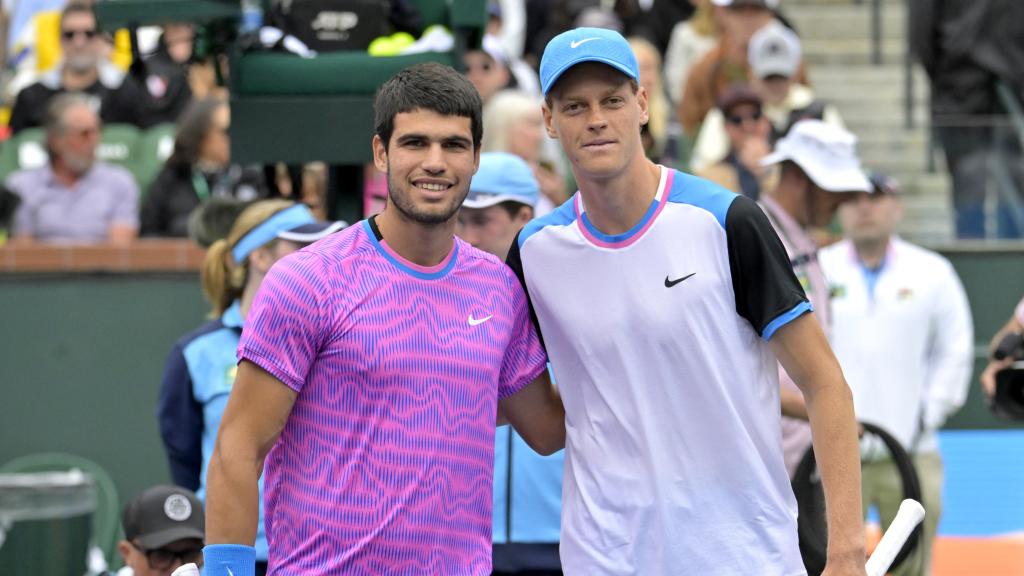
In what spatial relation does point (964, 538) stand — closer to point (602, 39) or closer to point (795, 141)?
point (795, 141)

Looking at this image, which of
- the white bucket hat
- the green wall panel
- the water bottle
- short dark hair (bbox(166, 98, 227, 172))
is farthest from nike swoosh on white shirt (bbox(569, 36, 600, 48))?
short dark hair (bbox(166, 98, 227, 172))

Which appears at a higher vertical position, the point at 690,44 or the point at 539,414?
the point at 690,44

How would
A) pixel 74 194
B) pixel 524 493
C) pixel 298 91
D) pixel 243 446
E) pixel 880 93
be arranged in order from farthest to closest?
1. pixel 880 93
2. pixel 74 194
3. pixel 298 91
4. pixel 524 493
5. pixel 243 446

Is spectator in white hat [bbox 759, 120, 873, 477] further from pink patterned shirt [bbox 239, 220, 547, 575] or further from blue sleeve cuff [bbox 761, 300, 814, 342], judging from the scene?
pink patterned shirt [bbox 239, 220, 547, 575]

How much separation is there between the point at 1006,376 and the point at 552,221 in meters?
2.69

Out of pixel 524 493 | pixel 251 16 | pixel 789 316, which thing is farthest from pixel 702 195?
pixel 251 16

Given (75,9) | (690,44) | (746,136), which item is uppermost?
(75,9)

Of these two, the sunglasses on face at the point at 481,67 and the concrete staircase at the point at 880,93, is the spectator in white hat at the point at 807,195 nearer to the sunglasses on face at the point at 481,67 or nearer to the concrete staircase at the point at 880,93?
the sunglasses on face at the point at 481,67

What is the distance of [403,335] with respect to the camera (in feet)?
12.6

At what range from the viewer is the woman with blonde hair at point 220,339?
5.66 metres

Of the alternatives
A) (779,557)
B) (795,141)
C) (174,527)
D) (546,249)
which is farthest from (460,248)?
(795,141)

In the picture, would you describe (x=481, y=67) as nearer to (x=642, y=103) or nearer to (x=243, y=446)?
(x=642, y=103)

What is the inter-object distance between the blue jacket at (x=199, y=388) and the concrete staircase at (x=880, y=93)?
18.7 ft

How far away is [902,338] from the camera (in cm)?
840
